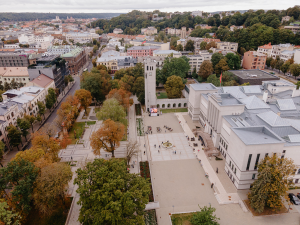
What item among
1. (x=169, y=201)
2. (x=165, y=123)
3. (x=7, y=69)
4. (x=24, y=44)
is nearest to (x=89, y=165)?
(x=169, y=201)

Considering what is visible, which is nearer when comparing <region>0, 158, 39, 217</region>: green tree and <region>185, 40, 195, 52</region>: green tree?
<region>0, 158, 39, 217</region>: green tree

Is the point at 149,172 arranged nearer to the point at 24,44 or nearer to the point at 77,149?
the point at 77,149

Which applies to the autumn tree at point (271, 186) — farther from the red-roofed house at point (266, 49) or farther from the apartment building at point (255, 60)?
the red-roofed house at point (266, 49)

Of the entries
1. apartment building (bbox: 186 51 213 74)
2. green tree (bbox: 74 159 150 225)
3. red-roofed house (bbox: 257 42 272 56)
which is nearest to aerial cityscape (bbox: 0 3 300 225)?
green tree (bbox: 74 159 150 225)

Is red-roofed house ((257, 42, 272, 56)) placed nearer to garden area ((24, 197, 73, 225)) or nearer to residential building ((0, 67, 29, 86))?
residential building ((0, 67, 29, 86))

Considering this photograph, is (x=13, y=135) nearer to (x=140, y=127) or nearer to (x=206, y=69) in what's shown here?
(x=140, y=127)
